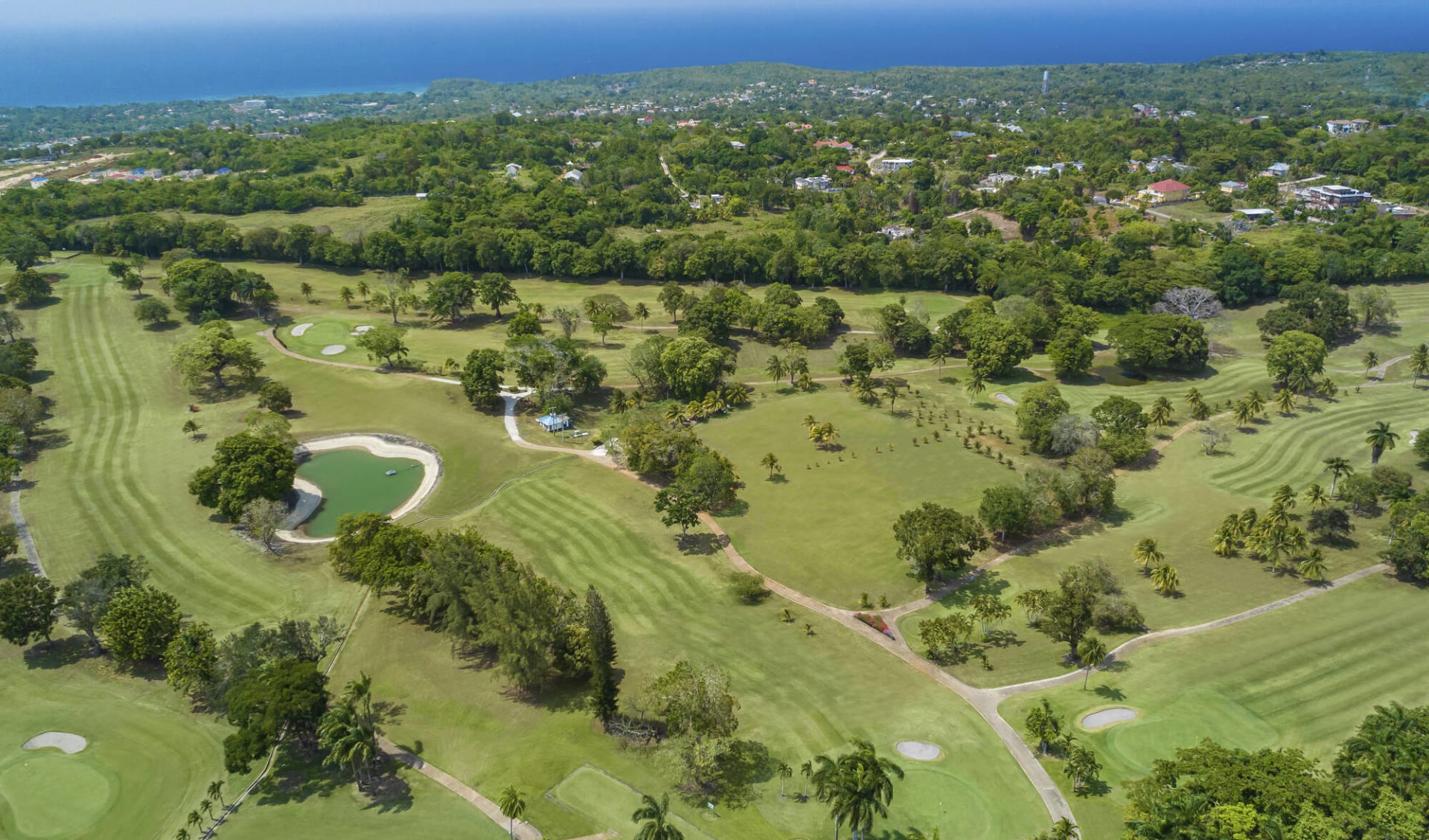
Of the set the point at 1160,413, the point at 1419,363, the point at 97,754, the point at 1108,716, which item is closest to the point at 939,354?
the point at 1160,413

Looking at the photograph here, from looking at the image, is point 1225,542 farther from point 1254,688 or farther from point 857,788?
point 857,788

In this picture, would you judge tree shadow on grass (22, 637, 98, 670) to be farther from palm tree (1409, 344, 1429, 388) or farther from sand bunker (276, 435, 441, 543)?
palm tree (1409, 344, 1429, 388)

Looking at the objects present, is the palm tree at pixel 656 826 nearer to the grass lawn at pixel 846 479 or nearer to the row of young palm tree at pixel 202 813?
the row of young palm tree at pixel 202 813

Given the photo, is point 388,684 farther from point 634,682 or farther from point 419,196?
point 419,196

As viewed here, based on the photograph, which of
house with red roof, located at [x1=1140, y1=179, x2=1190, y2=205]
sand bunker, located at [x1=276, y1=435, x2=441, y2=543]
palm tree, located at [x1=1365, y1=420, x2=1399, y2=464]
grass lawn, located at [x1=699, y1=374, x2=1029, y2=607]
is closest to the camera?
grass lawn, located at [x1=699, y1=374, x2=1029, y2=607]

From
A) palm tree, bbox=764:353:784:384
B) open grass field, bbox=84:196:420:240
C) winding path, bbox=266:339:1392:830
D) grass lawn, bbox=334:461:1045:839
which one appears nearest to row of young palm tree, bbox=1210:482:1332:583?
winding path, bbox=266:339:1392:830

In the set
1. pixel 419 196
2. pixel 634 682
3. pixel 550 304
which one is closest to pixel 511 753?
pixel 634 682

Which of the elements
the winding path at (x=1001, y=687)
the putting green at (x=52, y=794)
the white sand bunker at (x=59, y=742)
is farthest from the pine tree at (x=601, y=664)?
the white sand bunker at (x=59, y=742)
